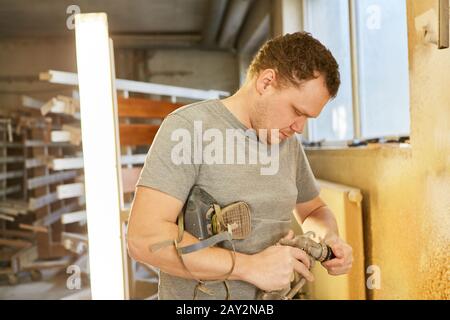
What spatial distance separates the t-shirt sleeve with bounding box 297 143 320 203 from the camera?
94 cm

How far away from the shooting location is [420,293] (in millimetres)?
1059

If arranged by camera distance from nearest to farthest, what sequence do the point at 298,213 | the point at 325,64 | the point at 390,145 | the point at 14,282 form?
1. the point at 325,64
2. the point at 298,213
3. the point at 390,145
4. the point at 14,282

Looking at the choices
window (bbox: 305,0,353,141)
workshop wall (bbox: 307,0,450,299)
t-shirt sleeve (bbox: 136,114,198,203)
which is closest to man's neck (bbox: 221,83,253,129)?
t-shirt sleeve (bbox: 136,114,198,203)

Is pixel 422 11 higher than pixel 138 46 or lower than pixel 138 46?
lower

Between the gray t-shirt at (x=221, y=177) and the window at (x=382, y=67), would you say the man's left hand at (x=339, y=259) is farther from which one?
the window at (x=382, y=67)

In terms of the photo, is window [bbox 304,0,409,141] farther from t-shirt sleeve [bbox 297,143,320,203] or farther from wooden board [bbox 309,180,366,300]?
t-shirt sleeve [bbox 297,143,320,203]

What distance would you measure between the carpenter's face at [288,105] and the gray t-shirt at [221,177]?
41mm

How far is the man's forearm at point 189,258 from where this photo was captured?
719 mm

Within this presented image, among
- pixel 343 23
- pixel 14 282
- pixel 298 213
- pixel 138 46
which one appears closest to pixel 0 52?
pixel 138 46

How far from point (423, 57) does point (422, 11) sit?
0.10 meters

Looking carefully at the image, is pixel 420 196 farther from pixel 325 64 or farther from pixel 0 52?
pixel 0 52

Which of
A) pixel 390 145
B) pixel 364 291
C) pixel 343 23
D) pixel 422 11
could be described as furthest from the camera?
pixel 343 23

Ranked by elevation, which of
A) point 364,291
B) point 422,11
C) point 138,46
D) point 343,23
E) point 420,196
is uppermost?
point 138,46

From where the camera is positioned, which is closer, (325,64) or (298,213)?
(325,64)
